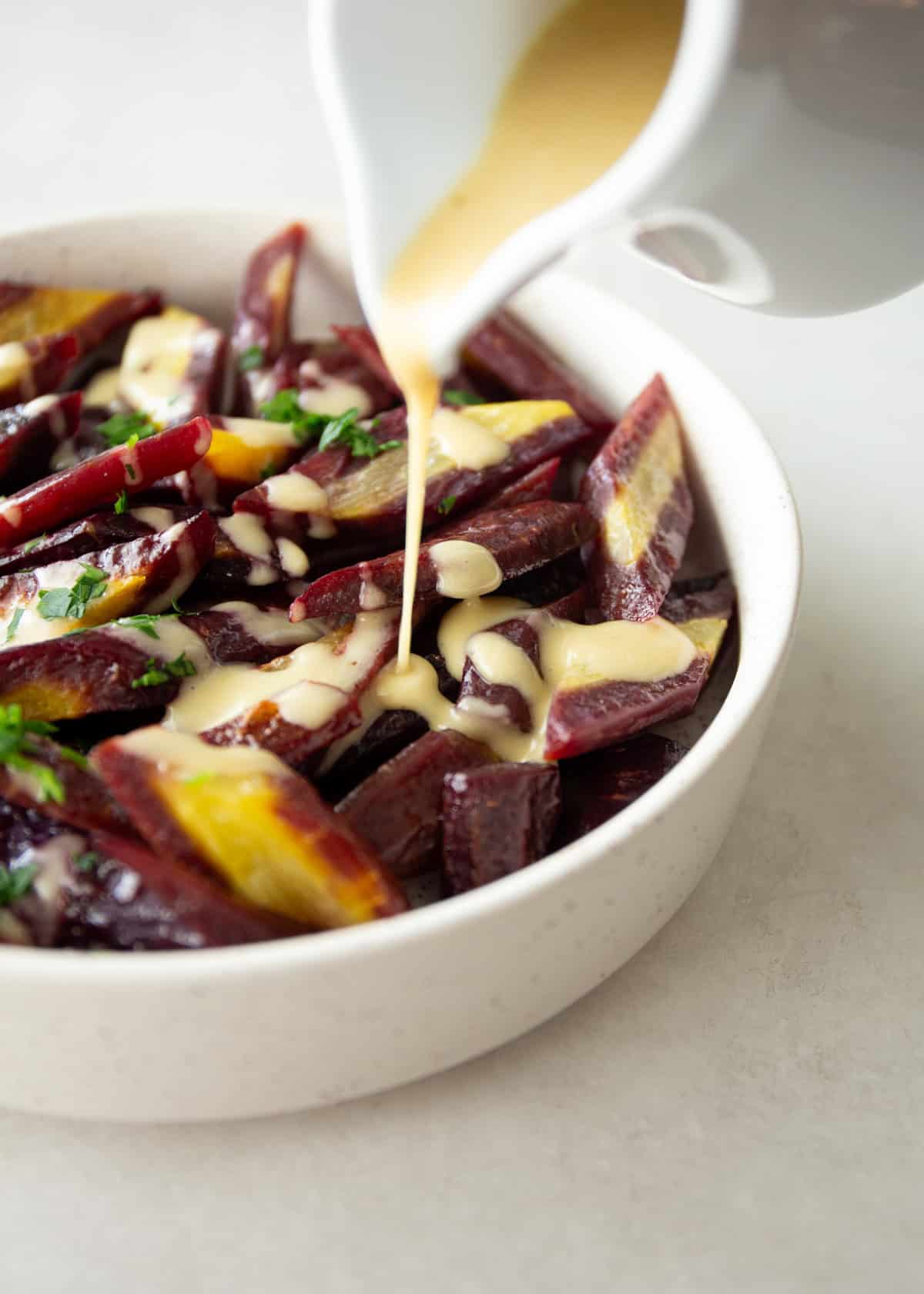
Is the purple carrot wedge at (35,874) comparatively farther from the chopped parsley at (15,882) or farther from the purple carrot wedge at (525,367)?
the purple carrot wedge at (525,367)

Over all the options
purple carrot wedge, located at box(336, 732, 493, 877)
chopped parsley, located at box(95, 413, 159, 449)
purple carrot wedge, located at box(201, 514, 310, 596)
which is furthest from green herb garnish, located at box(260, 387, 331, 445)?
purple carrot wedge, located at box(336, 732, 493, 877)

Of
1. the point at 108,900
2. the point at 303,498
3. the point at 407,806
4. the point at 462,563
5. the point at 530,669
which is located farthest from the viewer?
the point at 303,498

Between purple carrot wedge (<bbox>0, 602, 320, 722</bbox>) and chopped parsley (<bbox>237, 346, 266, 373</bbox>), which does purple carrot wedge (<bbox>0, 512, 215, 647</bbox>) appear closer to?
purple carrot wedge (<bbox>0, 602, 320, 722</bbox>)

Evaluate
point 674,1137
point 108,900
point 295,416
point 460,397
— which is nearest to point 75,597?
point 108,900

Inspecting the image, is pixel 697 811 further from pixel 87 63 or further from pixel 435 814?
pixel 87 63

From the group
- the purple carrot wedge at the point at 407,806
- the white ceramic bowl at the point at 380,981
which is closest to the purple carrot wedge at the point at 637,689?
the white ceramic bowl at the point at 380,981

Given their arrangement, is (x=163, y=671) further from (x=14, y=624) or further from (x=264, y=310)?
(x=264, y=310)

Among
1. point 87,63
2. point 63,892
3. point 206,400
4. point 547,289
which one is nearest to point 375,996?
point 63,892

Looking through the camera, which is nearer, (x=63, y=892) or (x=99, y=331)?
(x=63, y=892)
